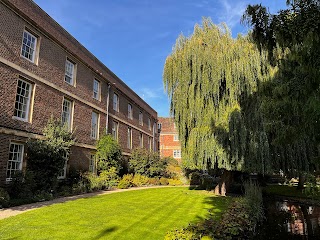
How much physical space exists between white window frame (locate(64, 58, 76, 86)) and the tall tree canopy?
6.52 m

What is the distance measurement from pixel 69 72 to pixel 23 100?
4818 millimetres

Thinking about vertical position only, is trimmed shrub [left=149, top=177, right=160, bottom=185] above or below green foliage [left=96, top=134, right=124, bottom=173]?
below

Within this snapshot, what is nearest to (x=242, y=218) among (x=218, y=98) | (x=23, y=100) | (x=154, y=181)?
(x=218, y=98)

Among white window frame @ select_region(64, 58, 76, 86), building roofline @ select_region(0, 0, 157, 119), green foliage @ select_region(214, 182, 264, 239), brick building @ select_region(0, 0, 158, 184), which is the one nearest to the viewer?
green foliage @ select_region(214, 182, 264, 239)

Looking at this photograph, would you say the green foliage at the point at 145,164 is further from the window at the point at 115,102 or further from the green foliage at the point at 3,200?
the green foliage at the point at 3,200

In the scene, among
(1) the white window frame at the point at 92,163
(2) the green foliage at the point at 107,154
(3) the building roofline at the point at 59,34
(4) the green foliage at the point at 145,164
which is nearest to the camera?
(3) the building roofline at the point at 59,34

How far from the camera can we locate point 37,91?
13.9 m

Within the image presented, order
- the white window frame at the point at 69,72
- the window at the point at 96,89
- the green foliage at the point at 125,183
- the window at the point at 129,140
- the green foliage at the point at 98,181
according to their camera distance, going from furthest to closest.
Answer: the window at the point at 129,140, the window at the point at 96,89, the green foliage at the point at 125,183, the white window frame at the point at 69,72, the green foliage at the point at 98,181

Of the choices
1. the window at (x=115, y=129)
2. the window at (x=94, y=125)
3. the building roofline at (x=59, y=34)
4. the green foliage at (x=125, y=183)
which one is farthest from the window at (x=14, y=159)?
the window at (x=115, y=129)

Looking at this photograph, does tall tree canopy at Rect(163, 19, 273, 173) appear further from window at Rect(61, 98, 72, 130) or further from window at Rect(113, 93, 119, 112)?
window at Rect(113, 93, 119, 112)

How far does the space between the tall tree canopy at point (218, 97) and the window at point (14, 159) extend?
8460 millimetres

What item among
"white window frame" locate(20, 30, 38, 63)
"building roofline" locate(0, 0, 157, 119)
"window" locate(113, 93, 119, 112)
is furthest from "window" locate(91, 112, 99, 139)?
"white window frame" locate(20, 30, 38, 63)

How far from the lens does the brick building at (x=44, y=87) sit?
1196cm

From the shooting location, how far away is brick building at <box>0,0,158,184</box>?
12.0m
